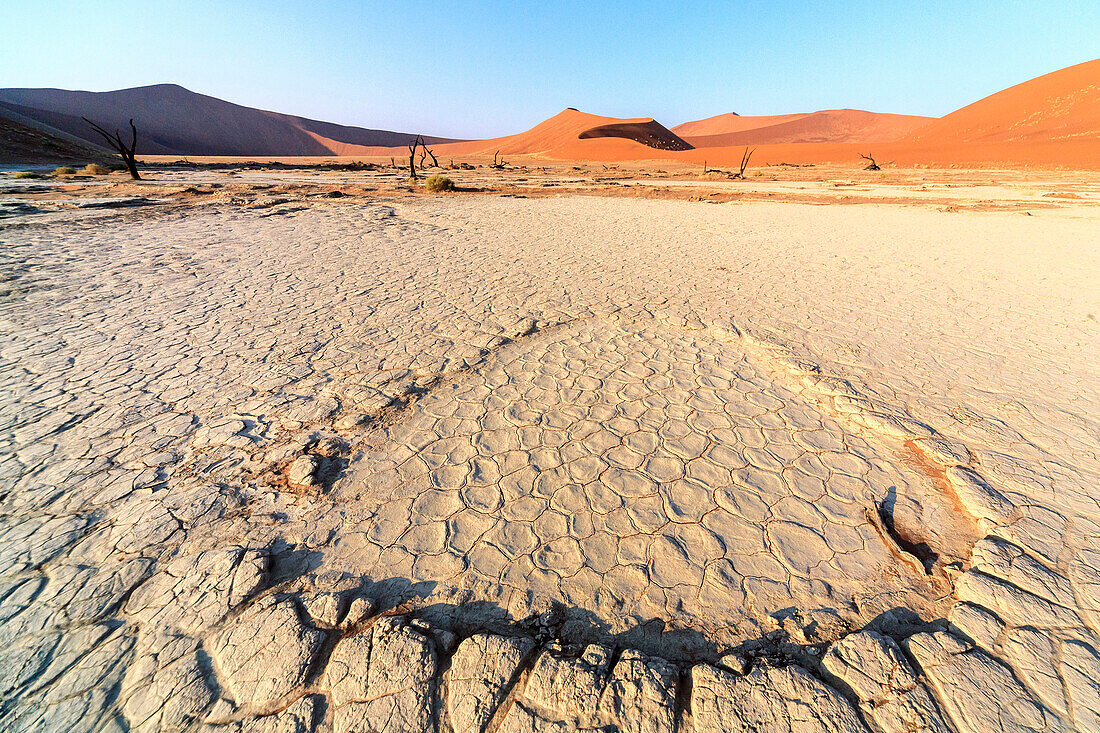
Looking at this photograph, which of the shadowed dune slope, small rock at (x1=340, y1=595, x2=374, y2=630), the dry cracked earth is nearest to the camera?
the dry cracked earth

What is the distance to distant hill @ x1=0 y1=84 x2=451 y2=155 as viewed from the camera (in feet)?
182

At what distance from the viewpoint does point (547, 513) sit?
2.32 meters

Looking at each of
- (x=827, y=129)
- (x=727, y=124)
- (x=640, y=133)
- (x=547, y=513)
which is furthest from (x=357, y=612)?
(x=727, y=124)

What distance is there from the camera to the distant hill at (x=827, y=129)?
82.7 m

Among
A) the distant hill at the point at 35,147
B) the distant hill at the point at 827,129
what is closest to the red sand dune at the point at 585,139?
the distant hill at the point at 827,129

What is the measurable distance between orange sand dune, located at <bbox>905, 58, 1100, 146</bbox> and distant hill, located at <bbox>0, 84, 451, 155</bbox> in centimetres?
8036

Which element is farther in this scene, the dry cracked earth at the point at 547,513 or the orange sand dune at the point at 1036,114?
the orange sand dune at the point at 1036,114

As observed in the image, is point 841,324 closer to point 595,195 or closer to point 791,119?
point 595,195

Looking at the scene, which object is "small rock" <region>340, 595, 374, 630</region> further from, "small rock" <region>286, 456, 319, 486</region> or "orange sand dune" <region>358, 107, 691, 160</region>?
"orange sand dune" <region>358, 107, 691, 160</region>

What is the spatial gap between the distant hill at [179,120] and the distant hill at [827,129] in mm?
72689

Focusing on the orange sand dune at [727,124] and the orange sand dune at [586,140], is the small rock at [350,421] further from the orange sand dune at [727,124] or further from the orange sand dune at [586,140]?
the orange sand dune at [727,124]

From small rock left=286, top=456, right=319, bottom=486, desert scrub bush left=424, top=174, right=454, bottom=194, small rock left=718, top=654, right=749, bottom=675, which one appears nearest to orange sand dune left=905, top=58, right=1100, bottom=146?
desert scrub bush left=424, top=174, right=454, bottom=194

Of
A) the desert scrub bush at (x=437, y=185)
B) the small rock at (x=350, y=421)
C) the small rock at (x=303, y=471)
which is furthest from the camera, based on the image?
the desert scrub bush at (x=437, y=185)

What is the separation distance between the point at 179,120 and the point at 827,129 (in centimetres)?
10964
